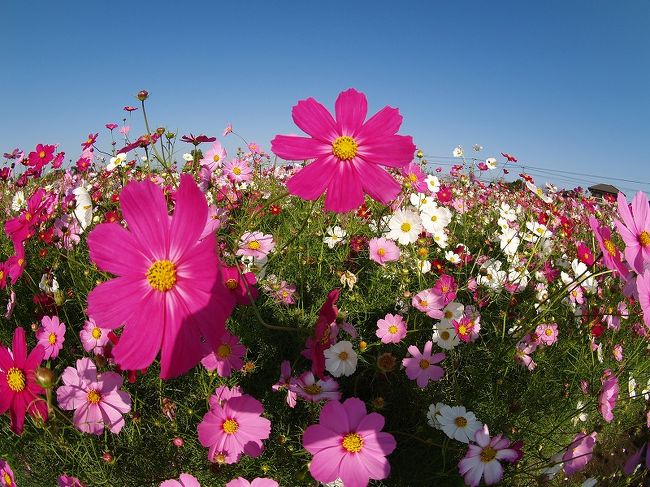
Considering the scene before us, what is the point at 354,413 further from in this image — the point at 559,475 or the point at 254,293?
the point at 559,475

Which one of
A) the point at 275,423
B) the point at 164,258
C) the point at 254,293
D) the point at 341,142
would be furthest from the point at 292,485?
the point at 341,142

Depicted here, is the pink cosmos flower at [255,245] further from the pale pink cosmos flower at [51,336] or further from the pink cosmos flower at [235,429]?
the pale pink cosmos flower at [51,336]

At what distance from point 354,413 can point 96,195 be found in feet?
4.11

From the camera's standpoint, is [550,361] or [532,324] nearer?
[532,324]

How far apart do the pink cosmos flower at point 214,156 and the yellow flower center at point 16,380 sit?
0.80m

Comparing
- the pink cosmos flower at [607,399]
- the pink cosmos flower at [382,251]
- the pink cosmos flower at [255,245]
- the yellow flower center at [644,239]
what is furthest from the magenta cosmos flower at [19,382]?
the pink cosmos flower at [607,399]

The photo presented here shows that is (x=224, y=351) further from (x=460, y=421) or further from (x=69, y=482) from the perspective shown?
(x=460, y=421)

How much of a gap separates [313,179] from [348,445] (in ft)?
1.64

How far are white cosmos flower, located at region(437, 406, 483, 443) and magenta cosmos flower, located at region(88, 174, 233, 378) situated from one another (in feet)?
2.23

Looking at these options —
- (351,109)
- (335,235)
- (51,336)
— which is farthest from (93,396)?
(335,235)

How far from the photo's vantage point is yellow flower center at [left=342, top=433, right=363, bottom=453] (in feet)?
2.43

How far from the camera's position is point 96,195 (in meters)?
1.47

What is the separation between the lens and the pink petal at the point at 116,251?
20.0 inches

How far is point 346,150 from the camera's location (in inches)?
25.7
